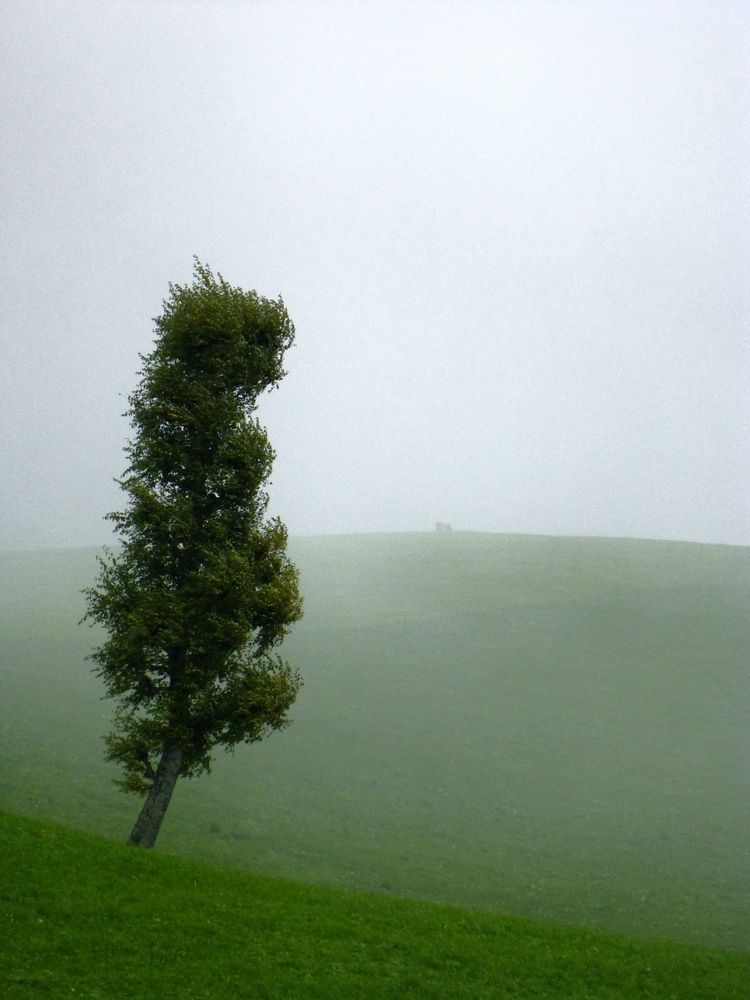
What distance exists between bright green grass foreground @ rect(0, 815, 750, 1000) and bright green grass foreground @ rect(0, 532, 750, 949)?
1132 centimetres

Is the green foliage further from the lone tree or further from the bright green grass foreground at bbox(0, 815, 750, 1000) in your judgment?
the bright green grass foreground at bbox(0, 815, 750, 1000)

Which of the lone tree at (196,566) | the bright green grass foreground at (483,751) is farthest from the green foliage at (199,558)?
the bright green grass foreground at (483,751)

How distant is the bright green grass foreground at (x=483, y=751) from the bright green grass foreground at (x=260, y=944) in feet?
37.1

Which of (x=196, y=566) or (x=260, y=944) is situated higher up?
(x=196, y=566)

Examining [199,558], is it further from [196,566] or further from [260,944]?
[260,944]

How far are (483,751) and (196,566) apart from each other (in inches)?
1525

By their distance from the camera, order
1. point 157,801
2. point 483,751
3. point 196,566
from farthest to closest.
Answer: point 483,751, point 196,566, point 157,801

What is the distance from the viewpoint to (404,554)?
128m

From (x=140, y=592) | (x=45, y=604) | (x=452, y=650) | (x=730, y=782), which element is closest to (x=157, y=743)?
(x=140, y=592)

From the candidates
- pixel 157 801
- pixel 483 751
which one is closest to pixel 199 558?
pixel 157 801

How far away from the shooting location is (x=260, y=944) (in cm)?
1792

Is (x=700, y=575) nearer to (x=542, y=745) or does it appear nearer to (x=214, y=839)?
(x=542, y=745)

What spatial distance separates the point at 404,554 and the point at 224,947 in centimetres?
11115

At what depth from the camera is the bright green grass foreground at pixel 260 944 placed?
51.5 ft
